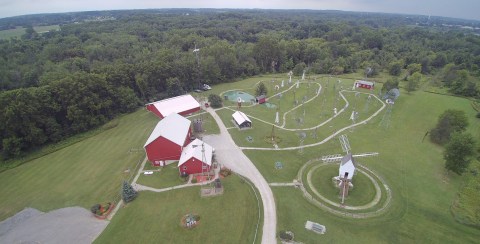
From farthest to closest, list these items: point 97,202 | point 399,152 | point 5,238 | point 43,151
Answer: point 43,151 → point 399,152 → point 97,202 → point 5,238

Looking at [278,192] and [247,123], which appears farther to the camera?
[247,123]

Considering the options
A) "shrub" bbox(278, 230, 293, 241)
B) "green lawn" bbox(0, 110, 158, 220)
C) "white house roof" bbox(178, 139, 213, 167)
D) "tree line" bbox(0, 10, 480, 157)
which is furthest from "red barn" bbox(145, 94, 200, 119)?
"shrub" bbox(278, 230, 293, 241)

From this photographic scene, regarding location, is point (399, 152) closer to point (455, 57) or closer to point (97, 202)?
point (97, 202)

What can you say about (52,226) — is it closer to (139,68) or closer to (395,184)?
(395,184)

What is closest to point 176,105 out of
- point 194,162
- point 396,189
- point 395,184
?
point 194,162

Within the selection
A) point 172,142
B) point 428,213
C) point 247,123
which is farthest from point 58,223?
point 428,213

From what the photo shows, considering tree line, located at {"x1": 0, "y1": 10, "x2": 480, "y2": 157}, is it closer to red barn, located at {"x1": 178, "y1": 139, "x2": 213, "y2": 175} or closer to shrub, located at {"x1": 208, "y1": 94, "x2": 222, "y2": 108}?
shrub, located at {"x1": 208, "y1": 94, "x2": 222, "y2": 108}
